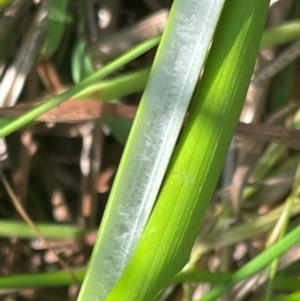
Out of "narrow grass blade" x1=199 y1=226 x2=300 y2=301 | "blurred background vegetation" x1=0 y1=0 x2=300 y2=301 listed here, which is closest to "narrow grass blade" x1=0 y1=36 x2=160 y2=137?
"blurred background vegetation" x1=0 y1=0 x2=300 y2=301

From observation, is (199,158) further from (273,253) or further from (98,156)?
(98,156)

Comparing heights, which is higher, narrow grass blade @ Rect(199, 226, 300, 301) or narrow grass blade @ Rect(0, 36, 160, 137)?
narrow grass blade @ Rect(0, 36, 160, 137)

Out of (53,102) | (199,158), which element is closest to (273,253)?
(199,158)

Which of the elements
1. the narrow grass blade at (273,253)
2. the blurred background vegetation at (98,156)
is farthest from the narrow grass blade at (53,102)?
the narrow grass blade at (273,253)

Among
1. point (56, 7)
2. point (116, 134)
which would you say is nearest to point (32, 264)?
point (116, 134)

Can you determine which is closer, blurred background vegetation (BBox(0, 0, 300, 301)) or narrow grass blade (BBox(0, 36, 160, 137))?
narrow grass blade (BBox(0, 36, 160, 137))

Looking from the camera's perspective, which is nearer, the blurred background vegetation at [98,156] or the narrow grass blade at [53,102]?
Answer: the narrow grass blade at [53,102]

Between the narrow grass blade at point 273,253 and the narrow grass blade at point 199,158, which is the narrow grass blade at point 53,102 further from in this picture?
the narrow grass blade at point 273,253

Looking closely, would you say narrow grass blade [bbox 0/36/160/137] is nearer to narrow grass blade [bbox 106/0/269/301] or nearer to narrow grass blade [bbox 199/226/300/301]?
narrow grass blade [bbox 106/0/269/301]

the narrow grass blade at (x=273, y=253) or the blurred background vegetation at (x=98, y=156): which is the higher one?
the blurred background vegetation at (x=98, y=156)
